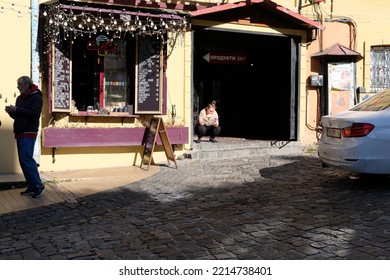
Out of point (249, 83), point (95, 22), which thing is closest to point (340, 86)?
point (249, 83)

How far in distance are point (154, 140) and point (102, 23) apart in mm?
2484

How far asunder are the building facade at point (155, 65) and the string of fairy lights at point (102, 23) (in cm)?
2

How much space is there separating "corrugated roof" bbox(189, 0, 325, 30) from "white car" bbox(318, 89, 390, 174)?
4.45 meters

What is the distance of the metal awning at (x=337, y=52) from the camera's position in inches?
501

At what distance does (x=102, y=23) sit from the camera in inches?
373

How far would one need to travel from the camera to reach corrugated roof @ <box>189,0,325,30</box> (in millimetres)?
10769

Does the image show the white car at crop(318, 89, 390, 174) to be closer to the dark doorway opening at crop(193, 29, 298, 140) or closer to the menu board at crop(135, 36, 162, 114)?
the menu board at crop(135, 36, 162, 114)

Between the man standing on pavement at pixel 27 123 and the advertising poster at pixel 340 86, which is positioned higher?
the advertising poster at pixel 340 86

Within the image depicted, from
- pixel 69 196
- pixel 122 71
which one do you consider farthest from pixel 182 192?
pixel 122 71

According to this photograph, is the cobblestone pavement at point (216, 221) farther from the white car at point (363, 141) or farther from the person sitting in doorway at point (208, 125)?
the person sitting in doorway at point (208, 125)

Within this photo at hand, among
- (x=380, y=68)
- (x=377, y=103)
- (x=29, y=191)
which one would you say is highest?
(x=380, y=68)

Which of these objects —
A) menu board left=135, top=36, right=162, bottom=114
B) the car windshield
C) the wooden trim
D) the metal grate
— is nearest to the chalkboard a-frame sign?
the wooden trim

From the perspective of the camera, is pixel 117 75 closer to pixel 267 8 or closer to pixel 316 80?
pixel 267 8

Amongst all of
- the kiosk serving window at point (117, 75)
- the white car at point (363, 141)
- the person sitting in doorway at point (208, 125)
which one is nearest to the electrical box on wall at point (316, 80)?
the person sitting in doorway at point (208, 125)
